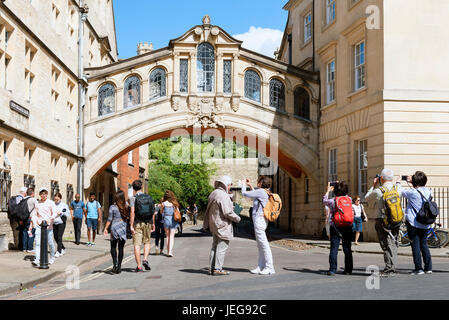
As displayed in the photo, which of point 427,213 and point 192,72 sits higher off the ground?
point 192,72

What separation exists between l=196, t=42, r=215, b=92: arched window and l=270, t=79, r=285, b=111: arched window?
272 cm

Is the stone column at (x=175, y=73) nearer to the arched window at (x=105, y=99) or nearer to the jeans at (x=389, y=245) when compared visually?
the arched window at (x=105, y=99)

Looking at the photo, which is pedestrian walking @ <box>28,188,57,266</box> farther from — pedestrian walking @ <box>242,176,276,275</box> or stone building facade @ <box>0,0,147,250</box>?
pedestrian walking @ <box>242,176,276,275</box>

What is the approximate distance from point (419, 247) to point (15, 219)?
10.6 meters

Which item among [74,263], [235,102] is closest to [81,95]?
[235,102]

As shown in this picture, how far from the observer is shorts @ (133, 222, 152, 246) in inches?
478

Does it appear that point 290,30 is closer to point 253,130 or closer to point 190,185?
point 253,130

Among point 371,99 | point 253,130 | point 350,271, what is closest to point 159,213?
point 350,271

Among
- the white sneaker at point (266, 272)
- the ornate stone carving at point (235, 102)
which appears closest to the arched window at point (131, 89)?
the ornate stone carving at point (235, 102)

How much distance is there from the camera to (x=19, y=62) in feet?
60.2

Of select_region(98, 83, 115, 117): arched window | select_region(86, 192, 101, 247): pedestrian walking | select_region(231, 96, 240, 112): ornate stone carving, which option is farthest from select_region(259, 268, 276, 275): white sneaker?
select_region(98, 83, 115, 117): arched window

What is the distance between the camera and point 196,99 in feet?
89.4

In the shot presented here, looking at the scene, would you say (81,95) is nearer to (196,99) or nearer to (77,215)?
(196,99)

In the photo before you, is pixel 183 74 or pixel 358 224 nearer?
pixel 358 224
